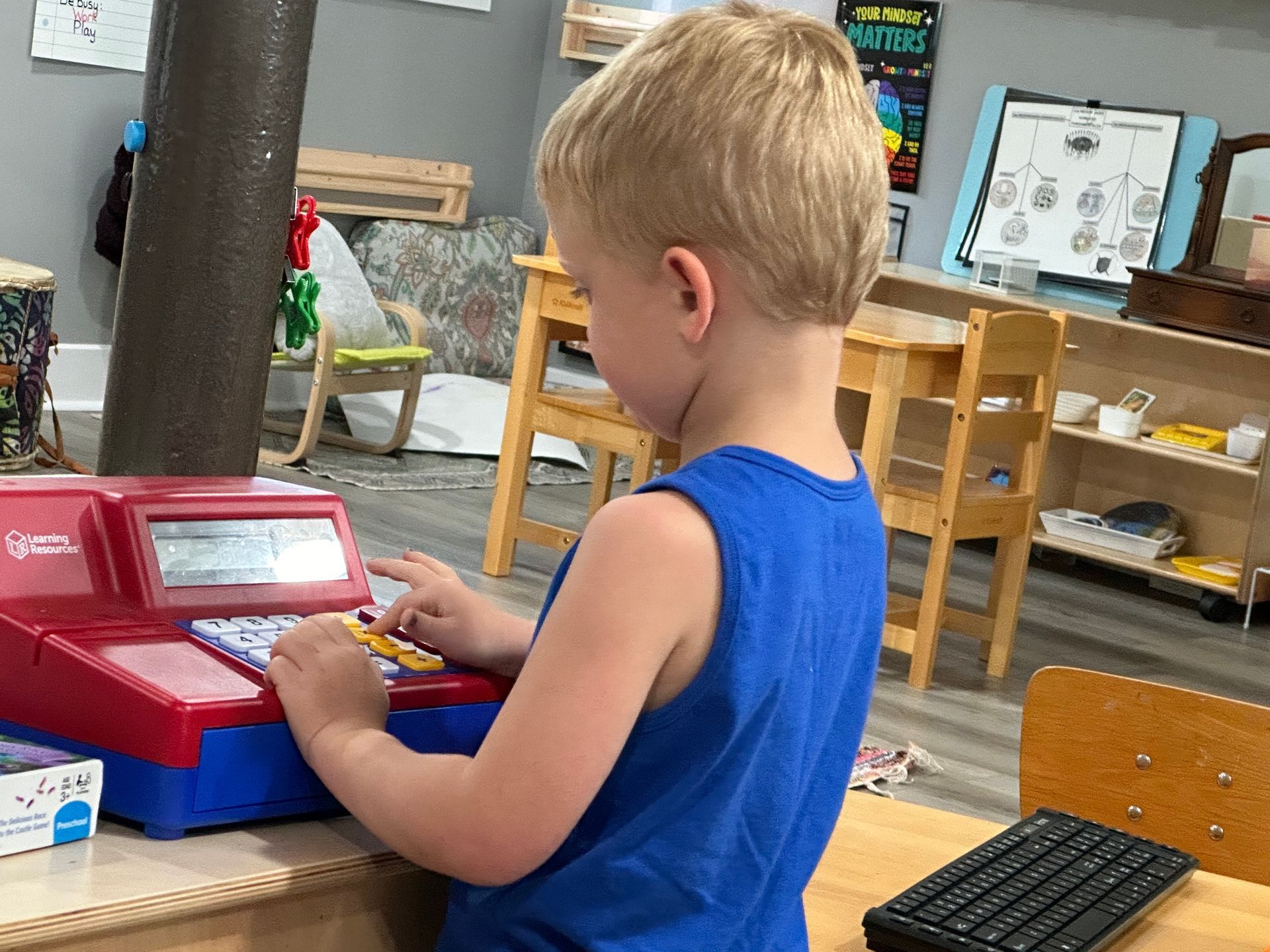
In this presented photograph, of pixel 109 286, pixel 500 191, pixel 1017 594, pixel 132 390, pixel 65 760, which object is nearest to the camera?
pixel 65 760

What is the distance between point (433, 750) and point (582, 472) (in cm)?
507

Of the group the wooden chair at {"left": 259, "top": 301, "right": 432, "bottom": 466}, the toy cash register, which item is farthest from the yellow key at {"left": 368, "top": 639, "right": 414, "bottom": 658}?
the wooden chair at {"left": 259, "top": 301, "right": 432, "bottom": 466}

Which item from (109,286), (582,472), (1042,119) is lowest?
(582,472)

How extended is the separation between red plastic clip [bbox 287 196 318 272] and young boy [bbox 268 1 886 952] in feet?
2.44

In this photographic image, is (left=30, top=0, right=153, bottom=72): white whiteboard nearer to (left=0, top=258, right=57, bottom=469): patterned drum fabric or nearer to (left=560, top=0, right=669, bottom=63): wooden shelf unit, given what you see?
(left=0, top=258, right=57, bottom=469): patterned drum fabric

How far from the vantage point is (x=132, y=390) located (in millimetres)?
1447

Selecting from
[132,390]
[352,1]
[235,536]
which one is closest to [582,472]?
[352,1]

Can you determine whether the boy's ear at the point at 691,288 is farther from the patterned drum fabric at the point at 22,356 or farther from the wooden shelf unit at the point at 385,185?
the wooden shelf unit at the point at 385,185

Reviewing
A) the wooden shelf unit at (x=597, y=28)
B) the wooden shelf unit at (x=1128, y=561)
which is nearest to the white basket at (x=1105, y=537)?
the wooden shelf unit at (x=1128, y=561)

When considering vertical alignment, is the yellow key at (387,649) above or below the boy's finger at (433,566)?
below

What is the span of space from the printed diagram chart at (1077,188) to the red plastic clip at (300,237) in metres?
4.61

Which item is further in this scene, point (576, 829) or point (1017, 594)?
point (1017, 594)

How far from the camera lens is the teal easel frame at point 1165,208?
5633mm

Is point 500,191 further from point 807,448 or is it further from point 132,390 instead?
point 807,448
